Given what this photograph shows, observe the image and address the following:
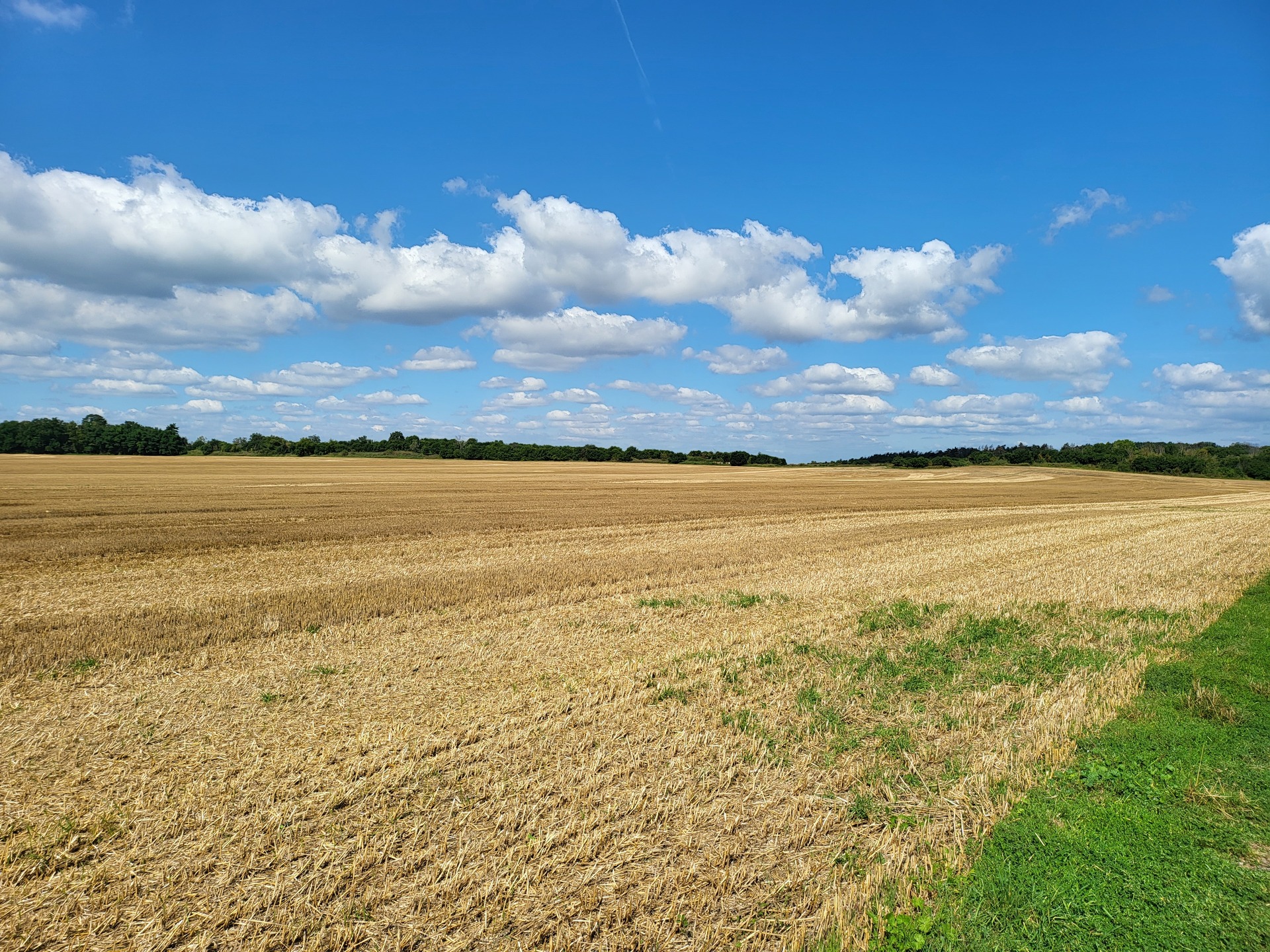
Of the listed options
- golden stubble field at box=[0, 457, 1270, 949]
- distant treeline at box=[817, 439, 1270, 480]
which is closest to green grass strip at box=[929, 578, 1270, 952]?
golden stubble field at box=[0, 457, 1270, 949]

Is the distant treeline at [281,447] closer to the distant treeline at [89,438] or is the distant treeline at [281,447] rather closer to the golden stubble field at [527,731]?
the distant treeline at [89,438]

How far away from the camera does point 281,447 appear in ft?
403

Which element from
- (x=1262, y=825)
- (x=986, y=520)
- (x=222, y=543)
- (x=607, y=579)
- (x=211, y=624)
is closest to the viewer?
(x=1262, y=825)

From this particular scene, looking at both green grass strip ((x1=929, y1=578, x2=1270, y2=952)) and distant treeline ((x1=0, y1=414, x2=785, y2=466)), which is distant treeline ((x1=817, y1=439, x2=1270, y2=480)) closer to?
distant treeline ((x1=0, y1=414, x2=785, y2=466))

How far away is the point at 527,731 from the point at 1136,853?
5.36 m

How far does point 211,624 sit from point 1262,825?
536 inches

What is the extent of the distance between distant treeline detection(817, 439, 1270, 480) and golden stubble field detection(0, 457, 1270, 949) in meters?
109

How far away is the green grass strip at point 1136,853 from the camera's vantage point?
413 centimetres

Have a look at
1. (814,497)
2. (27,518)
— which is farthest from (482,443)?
(27,518)

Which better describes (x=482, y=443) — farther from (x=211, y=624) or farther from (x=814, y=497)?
(x=211, y=624)

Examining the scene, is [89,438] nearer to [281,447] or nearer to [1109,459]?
[281,447]

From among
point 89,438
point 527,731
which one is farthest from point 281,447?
point 527,731

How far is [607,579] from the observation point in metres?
15.5

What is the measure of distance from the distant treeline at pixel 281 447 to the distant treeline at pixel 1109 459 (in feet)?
91.4
